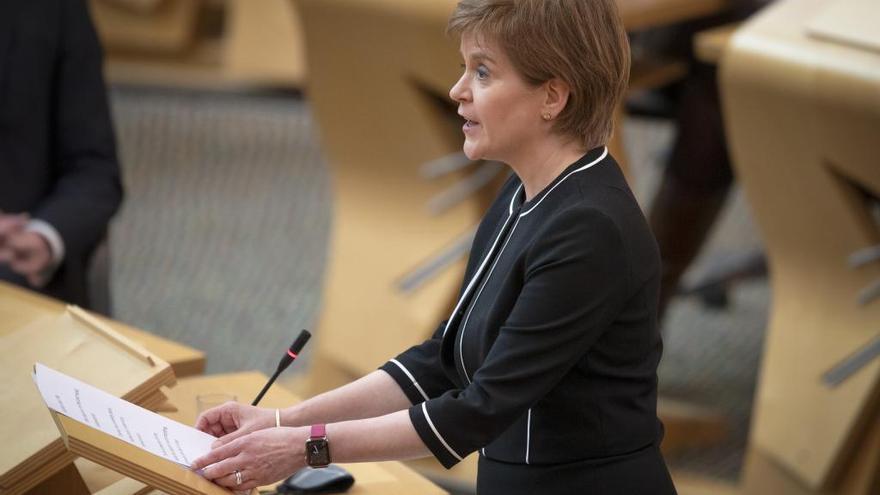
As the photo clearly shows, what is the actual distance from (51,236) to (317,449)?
1173 mm

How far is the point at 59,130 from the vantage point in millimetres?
2523

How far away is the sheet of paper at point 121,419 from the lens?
1.37m

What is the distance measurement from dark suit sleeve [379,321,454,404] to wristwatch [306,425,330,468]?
228 mm

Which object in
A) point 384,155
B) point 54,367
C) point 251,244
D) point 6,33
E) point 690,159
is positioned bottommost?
point 251,244

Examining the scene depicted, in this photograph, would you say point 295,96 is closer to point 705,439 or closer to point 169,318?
point 169,318

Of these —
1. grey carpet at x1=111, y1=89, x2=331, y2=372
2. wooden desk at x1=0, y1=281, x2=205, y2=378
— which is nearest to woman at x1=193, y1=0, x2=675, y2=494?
wooden desk at x1=0, y1=281, x2=205, y2=378

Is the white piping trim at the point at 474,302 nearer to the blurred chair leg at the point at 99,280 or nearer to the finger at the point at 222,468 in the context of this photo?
the finger at the point at 222,468

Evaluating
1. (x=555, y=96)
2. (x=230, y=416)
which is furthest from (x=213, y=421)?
(x=555, y=96)

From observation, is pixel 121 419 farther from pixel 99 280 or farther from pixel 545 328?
pixel 99 280

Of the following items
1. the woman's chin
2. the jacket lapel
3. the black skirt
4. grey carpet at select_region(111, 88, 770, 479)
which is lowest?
grey carpet at select_region(111, 88, 770, 479)

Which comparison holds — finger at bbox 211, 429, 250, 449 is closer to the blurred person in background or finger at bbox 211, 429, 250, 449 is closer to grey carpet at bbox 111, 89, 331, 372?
the blurred person in background

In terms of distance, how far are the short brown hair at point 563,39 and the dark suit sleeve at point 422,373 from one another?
0.34 metres

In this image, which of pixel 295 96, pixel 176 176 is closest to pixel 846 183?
pixel 176 176

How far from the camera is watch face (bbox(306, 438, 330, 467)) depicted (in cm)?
139
